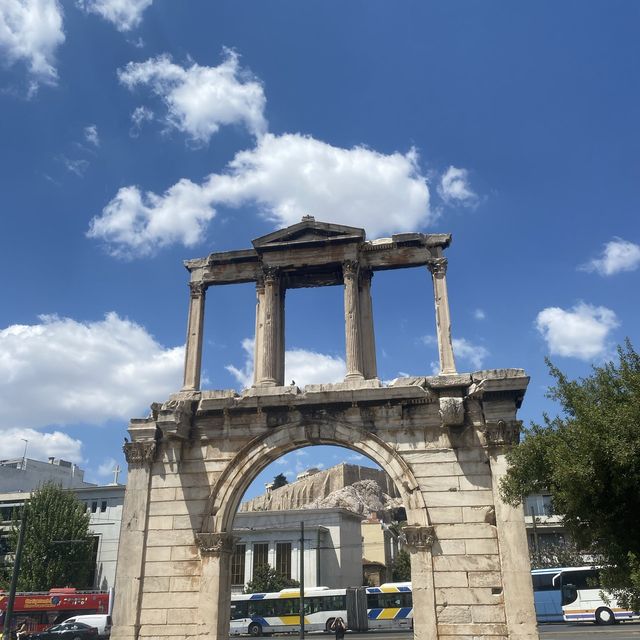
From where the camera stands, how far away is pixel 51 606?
112 feet

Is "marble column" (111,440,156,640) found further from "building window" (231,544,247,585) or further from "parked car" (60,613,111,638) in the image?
"building window" (231,544,247,585)

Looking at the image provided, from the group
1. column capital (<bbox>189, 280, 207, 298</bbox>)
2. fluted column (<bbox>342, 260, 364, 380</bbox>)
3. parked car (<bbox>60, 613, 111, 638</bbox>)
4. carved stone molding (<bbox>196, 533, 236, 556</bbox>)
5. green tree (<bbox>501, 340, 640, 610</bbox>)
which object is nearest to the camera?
green tree (<bbox>501, 340, 640, 610</bbox>)

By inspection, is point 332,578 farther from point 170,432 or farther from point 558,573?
point 170,432

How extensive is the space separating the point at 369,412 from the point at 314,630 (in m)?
24.3

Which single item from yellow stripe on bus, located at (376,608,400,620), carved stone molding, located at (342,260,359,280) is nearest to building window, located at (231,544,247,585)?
yellow stripe on bus, located at (376,608,400,620)

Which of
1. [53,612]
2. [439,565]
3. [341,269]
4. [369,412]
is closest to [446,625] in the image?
[439,565]

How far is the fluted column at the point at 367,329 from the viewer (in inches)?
662

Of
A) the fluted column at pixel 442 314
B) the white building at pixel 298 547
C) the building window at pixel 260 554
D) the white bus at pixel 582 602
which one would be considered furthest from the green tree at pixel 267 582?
the fluted column at pixel 442 314

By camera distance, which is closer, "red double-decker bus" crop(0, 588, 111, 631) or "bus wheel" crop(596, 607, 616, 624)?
"bus wheel" crop(596, 607, 616, 624)

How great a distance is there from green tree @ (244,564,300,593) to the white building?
1341mm

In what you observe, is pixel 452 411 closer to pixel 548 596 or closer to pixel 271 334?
pixel 271 334

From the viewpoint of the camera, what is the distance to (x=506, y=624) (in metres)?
13.2

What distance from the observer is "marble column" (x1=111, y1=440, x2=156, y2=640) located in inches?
575

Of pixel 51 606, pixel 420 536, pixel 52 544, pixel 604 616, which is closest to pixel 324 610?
pixel 604 616
